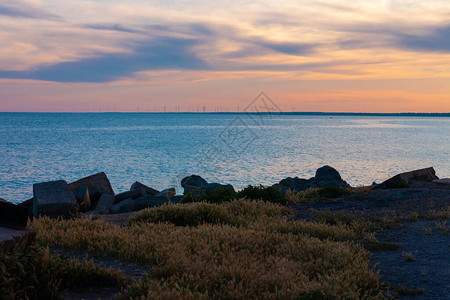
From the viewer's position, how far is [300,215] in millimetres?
12500

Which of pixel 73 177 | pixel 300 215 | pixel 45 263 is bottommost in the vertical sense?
pixel 73 177

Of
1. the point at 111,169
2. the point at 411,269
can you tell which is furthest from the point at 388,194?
the point at 111,169

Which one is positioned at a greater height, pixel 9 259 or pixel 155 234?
pixel 9 259

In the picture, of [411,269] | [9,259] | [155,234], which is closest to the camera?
[9,259]

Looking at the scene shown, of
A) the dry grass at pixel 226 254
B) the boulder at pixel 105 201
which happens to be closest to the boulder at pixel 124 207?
the boulder at pixel 105 201

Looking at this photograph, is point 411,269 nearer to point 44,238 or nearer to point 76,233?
point 76,233

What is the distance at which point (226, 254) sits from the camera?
24.6 feet

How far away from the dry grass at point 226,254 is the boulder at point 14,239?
170cm

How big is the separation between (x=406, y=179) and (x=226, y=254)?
13626 mm

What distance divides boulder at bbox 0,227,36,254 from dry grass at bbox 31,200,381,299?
170 centimetres

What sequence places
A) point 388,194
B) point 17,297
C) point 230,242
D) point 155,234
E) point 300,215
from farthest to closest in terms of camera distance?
point 388,194 → point 300,215 → point 155,234 → point 230,242 → point 17,297

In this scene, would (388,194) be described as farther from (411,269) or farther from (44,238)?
(44,238)

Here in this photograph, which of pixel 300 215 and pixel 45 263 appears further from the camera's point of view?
pixel 300 215

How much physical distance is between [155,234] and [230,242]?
5.42ft
